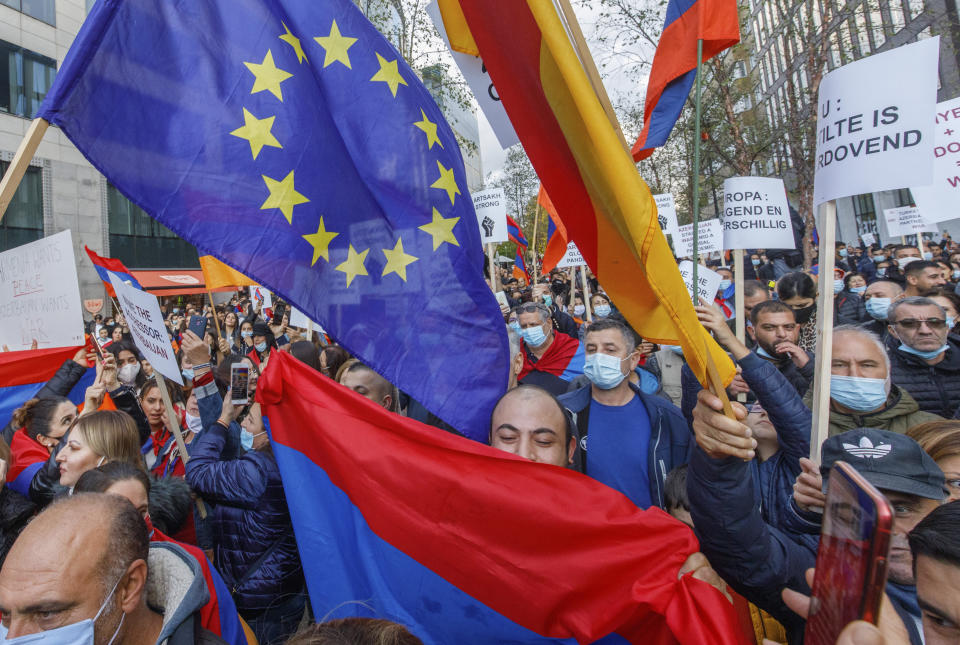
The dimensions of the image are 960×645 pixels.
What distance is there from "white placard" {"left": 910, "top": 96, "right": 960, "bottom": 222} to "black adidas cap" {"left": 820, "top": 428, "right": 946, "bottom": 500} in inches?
134

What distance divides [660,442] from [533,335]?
2.07 metres

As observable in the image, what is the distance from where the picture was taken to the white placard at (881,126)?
7.45 ft

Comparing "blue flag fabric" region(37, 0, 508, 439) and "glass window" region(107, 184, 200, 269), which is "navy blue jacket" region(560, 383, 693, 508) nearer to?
"blue flag fabric" region(37, 0, 508, 439)

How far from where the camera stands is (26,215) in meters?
20.8

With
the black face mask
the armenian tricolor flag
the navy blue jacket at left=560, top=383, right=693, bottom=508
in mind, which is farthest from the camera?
the black face mask

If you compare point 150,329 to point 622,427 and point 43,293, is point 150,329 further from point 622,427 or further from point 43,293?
point 622,427

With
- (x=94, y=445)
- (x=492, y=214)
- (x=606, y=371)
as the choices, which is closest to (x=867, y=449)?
(x=606, y=371)

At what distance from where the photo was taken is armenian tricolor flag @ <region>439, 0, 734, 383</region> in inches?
55.7

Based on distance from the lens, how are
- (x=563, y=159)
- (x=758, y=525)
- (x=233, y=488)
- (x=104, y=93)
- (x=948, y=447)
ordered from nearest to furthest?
(x=758, y=525), (x=563, y=159), (x=948, y=447), (x=104, y=93), (x=233, y=488)

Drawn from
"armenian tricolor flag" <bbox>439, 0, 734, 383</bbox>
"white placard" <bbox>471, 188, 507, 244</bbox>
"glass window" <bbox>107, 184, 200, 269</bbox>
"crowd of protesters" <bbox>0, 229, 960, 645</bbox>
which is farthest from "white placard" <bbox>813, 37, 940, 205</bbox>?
"glass window" <bbox>107, 184, 200, 269</bbox>

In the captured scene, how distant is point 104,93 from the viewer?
223cm

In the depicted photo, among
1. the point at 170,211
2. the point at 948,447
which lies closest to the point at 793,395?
the point at 948,447

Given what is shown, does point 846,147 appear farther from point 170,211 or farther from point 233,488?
point 233,488

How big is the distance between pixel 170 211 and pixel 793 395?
2.79 m
